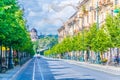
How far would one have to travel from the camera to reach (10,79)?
3819cm

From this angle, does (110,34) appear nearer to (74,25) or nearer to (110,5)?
(110,5)

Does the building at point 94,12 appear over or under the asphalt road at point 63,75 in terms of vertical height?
over

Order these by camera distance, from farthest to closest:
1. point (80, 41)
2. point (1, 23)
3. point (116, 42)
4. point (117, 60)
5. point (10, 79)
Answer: point (80, 41) < point (117, 60) < point (116, 42) < point (10, 79) < point (1, 23)

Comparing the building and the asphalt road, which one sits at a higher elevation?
the building

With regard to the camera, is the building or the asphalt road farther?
the building

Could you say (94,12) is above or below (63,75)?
above

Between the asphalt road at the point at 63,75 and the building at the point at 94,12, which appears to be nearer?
the asphalt road at the point at 63,75

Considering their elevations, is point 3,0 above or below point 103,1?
below

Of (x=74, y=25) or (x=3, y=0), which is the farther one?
(x=74, y=25)

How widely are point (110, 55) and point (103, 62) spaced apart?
33.9 ft

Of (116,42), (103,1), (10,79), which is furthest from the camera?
(103,1)

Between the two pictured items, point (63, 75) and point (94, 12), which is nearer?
point (63, 75)

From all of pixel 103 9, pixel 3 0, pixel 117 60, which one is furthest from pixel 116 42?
pixel 103 9

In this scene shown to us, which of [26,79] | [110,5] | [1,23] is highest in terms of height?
[110,5]
